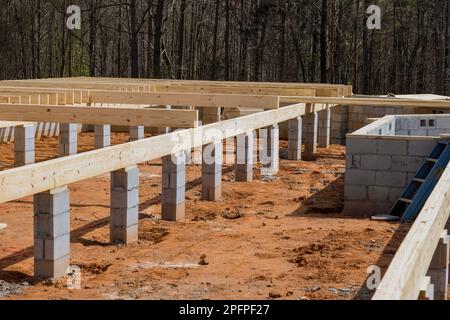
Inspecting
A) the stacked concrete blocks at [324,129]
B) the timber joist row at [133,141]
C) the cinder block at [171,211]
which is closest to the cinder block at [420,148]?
the timber joist row at [133,141]

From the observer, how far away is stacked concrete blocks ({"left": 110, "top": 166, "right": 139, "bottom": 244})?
8.54 m

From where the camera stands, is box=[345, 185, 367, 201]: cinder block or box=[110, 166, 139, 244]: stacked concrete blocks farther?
box=[345, 185, 367, 201]: cinder block

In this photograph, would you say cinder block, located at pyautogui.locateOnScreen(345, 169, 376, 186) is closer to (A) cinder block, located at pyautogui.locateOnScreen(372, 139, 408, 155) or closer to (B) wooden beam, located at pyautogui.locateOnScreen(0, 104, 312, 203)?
(A) cinder block, located at pyautogui.locateOnScreen(372, 139, 408, 155)

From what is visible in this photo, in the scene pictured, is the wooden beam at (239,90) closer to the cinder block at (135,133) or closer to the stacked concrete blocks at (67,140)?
the cinder block at (135,133)

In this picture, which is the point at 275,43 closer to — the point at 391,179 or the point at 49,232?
the point at 391,179

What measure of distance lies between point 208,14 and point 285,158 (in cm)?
2733

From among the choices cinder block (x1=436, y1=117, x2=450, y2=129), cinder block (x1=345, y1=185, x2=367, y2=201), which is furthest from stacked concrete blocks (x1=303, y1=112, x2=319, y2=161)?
cinder block (x1=345, y1=185, x2=367, y2=201)

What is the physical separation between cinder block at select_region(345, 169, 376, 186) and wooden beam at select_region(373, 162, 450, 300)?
371 centimetres

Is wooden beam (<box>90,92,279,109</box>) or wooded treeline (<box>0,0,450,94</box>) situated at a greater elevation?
wooded treeline (<box>0,0,450,94</box>)

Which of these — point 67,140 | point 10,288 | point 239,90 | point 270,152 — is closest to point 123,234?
point 10,288

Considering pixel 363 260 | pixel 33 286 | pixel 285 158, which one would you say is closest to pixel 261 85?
pixel 285 158

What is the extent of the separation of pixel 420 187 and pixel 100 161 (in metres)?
4.40

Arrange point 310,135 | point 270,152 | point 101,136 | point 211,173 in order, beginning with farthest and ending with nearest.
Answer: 1. point 310,135
2. point 270,152
3. point 101,136
4. point 211,173

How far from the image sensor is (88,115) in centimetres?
1217
